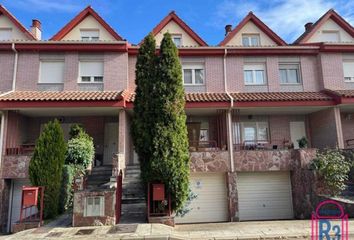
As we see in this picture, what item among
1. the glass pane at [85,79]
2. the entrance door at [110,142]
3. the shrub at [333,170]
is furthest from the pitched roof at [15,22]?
the shrub at [333,170]

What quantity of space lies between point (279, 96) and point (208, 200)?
672 cm

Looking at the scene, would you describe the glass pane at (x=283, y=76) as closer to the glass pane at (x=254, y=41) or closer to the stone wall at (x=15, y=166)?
the glass pane at (x=254, y=41)

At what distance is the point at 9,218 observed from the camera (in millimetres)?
14039

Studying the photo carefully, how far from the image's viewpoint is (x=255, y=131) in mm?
17266

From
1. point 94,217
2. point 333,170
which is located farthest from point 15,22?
point 333,170

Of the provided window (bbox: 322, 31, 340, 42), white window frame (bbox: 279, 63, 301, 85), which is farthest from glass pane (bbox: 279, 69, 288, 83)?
window (bbox: 322, 31, 340, 42)

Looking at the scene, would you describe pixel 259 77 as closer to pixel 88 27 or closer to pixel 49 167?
pixel 88 27

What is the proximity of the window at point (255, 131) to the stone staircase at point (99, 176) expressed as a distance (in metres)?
8.02

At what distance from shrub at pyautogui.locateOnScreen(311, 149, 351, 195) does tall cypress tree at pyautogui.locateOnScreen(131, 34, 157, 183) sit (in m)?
7.99

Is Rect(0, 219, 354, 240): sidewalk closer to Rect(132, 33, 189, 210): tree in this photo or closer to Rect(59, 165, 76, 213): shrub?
Rect(132, 33, 189, 210): tree

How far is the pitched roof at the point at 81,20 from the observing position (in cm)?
1761

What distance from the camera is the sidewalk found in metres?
9.27

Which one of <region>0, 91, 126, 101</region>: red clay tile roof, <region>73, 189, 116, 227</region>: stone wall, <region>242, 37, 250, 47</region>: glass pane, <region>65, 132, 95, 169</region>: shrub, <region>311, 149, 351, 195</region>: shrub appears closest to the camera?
<region>73, 189, 116, 227</region>: stone wall

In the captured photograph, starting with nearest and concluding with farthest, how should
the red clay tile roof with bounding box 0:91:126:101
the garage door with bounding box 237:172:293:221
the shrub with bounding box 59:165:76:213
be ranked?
the shrub with bounding box 59:165:76:213 < the red clay tile roof with bounding box 0:91:126:101 < the garage door with bounding box 237:172:293:221
